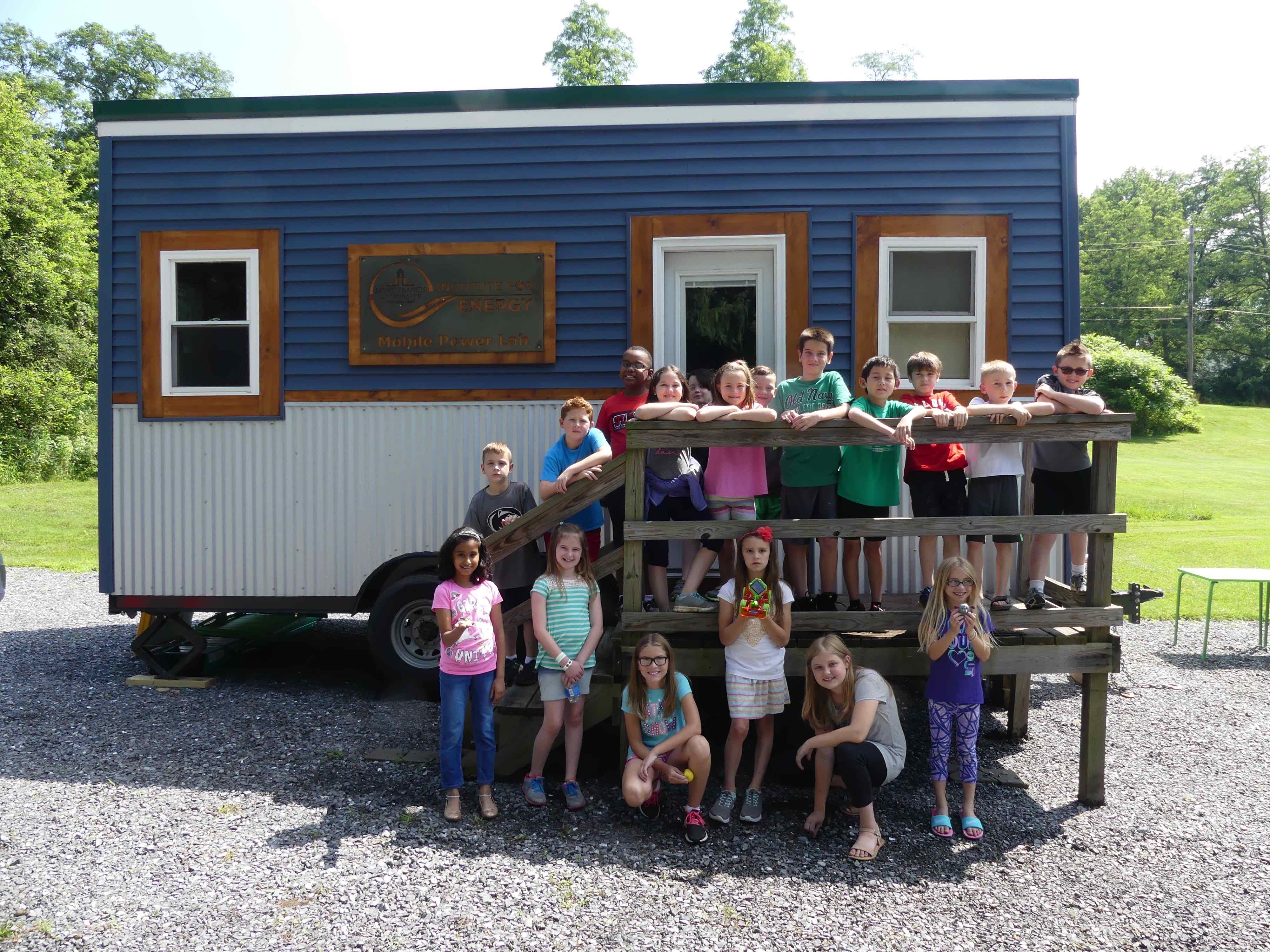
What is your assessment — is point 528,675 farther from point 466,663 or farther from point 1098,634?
point 1098,634

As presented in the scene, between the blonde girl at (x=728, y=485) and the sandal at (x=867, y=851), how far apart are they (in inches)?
48.6

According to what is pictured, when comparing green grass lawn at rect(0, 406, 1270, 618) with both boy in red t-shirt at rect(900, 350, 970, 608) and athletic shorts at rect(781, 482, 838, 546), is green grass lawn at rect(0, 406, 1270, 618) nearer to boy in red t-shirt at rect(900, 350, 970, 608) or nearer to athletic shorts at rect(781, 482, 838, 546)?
boy in red t-shirt at rect(900, 350, 970, 608)

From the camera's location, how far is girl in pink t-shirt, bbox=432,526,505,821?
412 cm

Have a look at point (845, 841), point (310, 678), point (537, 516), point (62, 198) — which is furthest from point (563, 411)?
point (62, 198)

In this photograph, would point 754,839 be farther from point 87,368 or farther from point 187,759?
point 87,368

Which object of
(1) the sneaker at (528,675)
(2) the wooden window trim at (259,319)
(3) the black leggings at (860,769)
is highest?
(2) the wooden window trim at (259,319)

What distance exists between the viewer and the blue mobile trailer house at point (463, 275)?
19.1 ft

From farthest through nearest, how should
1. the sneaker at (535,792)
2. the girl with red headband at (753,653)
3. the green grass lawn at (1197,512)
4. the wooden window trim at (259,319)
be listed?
the green grass lawn at (1197,512)
the wooden window trim at (259,319)
the sneaker at (535,792)
the girl with red headband at (753,653)

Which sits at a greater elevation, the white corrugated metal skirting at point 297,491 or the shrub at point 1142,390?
the shrub at point 1142,390

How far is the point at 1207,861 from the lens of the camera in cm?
375

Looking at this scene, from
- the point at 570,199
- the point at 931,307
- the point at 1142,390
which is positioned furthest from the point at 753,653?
the point at 1142,390

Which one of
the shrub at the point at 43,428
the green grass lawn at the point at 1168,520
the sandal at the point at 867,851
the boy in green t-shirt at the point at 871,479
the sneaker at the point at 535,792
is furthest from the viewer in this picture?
the shrub at the point at 43,428

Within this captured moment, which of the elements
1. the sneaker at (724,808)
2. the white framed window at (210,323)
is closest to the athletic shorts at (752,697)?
the sneaker at (724,808)

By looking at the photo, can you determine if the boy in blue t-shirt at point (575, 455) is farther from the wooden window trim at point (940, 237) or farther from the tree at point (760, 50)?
the tree at point (760, 50)
